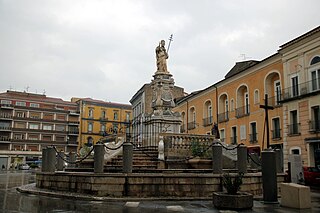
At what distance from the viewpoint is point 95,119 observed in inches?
3051

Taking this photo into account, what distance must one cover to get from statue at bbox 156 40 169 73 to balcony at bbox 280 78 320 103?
13718 mm

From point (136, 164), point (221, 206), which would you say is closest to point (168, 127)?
point (136, 164)

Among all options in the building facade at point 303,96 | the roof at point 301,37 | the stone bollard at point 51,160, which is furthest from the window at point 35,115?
the stone bollard at point 51,160

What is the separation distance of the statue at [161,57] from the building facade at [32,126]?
52771mm

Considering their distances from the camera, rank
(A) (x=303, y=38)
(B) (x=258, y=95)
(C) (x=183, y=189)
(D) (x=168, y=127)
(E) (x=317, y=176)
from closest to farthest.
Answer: (C) (x=183, y=189) → (D) (x=168, y=127) → (E) (x=317, y=176) → (A) (x=303, y=38) → (B) (x=258, y=95)

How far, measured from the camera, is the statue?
63.4ft

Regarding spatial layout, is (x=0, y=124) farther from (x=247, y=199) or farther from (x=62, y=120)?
(x=247, y=199)

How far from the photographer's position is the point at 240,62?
42.9m

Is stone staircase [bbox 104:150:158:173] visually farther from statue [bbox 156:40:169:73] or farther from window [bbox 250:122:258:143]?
window [bbox 250:122:258:143]

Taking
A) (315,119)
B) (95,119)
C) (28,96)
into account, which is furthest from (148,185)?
(95,119)

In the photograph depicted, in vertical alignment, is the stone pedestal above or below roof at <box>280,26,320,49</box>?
below

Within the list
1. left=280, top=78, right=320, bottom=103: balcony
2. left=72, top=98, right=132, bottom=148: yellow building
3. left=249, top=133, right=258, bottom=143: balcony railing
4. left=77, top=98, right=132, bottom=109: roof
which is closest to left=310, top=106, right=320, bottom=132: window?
left=280, top=78, right=320, bottom=103: balcony

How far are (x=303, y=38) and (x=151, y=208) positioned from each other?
2337cm

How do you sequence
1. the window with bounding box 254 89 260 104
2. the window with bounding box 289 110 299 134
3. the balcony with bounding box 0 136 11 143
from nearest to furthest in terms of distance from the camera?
the window with bounding box 289 110 299 134 → the window with bounding box 254 89 260 104 → the balcony with bounding box 0 136 11 143
